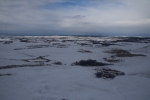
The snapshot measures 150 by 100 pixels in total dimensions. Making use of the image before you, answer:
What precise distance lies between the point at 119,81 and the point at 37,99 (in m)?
6.87

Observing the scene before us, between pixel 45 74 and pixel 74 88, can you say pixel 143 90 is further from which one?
pixel 45 74

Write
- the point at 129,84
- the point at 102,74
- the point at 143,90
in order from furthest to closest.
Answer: the point at 102,74 → the point at 129,84 → the point at 143,90

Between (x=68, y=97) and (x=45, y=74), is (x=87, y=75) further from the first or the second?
(x=68, y=97)

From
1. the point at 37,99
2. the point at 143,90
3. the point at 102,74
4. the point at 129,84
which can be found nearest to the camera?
the point at 37,99

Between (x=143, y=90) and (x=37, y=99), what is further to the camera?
(x=143, y=90)

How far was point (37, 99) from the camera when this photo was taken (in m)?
9.51

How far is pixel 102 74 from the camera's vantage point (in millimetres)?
14422

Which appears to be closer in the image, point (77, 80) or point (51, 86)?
point (51, 86)

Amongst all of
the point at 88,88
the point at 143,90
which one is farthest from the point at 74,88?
the point at 143,90

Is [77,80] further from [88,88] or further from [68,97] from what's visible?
[68,97]

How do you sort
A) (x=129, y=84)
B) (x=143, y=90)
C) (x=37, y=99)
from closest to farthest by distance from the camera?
1. (x=37, y=99)
2. (x=143, y=90)
3. (x=129, y=84)

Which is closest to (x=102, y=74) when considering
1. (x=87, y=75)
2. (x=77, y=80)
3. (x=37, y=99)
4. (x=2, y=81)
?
(x=87, y=75)

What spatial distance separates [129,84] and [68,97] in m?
5.29

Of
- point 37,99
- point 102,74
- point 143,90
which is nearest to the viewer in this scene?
point 37,99
